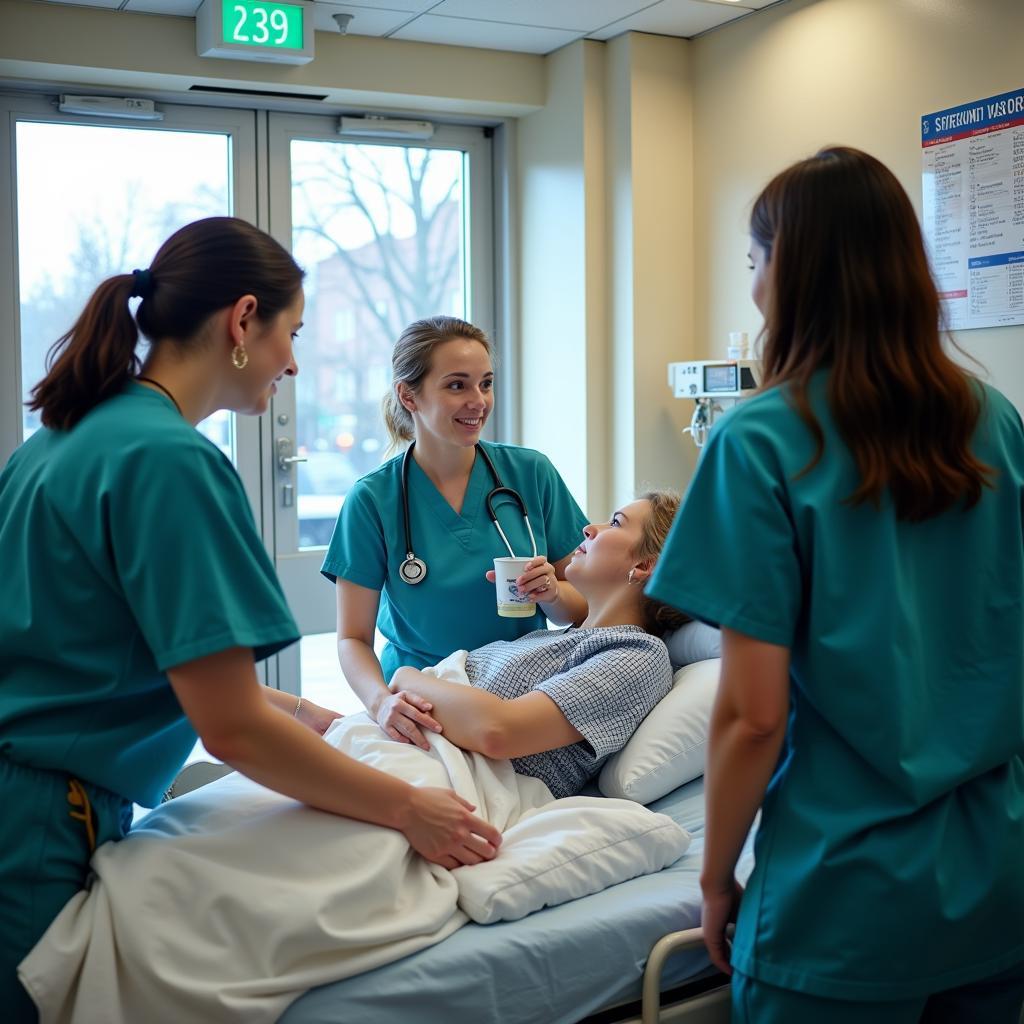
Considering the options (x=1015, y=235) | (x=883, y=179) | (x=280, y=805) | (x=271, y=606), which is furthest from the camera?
(x=1015, y=235)

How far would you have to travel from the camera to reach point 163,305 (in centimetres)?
138

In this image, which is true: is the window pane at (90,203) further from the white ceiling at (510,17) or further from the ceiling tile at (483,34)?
the ceiling tile at (483,34)

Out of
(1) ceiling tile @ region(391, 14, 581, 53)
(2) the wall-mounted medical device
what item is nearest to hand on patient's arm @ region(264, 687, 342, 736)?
(2) the wall-mounted medical device

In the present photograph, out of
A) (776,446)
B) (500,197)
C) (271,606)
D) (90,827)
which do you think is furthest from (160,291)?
(500,197)

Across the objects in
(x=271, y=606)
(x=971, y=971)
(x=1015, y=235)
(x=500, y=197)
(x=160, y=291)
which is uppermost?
(x=500, y=197)

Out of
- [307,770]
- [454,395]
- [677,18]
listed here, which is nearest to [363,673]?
[454,395]

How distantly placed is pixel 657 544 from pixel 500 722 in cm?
52

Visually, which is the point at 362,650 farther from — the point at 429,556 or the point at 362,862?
the point at 362,862

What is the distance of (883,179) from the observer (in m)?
1.15

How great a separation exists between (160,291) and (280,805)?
2.19ft

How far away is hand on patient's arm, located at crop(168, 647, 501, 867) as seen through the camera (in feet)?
4.12

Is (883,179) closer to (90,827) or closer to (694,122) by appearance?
(90,827)

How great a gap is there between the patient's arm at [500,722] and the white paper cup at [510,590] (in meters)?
0.26

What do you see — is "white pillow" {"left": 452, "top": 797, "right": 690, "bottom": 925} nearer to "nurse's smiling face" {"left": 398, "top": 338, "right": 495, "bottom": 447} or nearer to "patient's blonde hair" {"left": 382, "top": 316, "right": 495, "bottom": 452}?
"nurse's smiling face" {"left": 398, "top": 338, "right": 495, "bottom": 447}
